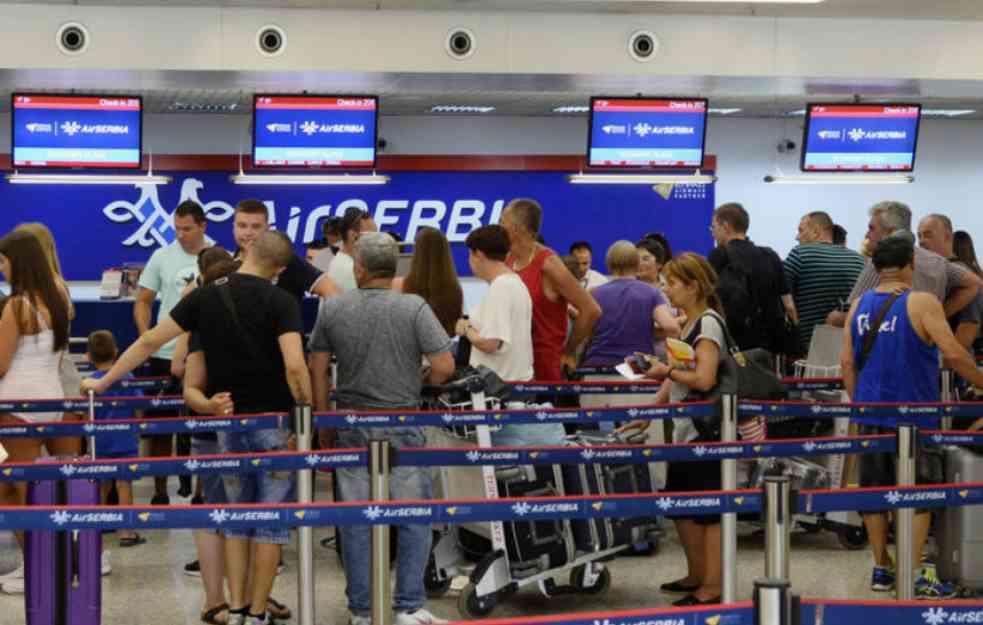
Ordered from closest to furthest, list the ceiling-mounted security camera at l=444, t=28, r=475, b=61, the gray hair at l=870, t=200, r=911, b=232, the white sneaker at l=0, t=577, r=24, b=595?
the white sneaker at l=0, t=577, r=24, b=595 → the gray hair at l=870, t=200, r=911, b=232 → the ceiling-mounted security camera at l=444, t=28, r=475, b=61

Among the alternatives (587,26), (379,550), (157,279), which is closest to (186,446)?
(157,279)

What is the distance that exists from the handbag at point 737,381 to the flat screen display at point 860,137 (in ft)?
16.6

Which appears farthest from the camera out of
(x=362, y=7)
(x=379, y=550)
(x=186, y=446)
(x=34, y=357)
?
(x=362, y=7)

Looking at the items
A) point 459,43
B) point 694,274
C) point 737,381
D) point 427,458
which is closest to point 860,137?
point 459,43

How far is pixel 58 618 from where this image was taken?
4.80m

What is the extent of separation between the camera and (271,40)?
976 cm

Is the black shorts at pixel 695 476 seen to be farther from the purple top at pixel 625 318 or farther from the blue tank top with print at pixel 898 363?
the purple top at pixel 625 318

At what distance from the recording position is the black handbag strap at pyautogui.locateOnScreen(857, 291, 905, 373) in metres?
6.12

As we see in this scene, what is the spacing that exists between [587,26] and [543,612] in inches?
203

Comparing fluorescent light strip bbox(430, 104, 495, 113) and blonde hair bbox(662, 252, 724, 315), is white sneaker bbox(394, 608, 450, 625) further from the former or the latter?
fluorescent light strip bbox(430, 104, 495, 113)

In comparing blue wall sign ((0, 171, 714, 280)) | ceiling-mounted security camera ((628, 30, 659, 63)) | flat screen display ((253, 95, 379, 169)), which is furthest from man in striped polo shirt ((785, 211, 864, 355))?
blue wall sign ((0, 171, 714, 280))

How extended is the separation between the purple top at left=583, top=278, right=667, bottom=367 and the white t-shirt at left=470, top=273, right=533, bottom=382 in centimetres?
123

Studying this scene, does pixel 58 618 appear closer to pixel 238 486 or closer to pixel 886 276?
pixel 238 486

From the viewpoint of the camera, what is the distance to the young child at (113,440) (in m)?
7.48
